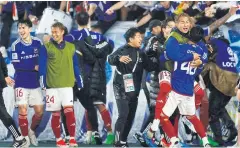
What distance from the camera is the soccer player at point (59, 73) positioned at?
39.1ft

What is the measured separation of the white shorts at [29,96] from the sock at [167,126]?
1.92 metres

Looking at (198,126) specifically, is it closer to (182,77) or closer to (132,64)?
(182,77)

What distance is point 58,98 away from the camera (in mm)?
11977

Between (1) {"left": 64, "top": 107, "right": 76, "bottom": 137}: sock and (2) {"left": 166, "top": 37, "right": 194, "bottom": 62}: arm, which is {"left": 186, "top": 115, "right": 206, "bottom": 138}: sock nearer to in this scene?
(2) {"left": 166, "top": 37, "right": 194, "bottom": 62}: arm

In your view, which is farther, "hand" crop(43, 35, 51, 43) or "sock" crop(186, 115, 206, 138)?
"hand" crop(43, 35, 51, 43)

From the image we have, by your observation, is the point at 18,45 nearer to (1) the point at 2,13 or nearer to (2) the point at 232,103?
(1) the point at 2,13

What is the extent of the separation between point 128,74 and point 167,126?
3.20ft

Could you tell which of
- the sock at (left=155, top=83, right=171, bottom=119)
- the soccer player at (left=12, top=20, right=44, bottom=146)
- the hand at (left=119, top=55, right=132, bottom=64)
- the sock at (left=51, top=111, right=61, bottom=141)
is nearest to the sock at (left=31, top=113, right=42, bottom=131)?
the soccer player at (left=12, top=20, right=44, bottom=146)

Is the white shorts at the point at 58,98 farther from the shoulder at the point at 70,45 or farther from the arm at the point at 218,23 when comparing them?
the arm at the point at 218,23

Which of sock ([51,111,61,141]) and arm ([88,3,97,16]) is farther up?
arm ([88,3,97,16])

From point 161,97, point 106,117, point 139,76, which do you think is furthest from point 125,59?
point 106,117

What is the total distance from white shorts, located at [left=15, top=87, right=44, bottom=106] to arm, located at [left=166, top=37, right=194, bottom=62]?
2.15 m

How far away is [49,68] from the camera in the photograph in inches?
472

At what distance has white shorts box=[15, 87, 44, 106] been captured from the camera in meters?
12.2
